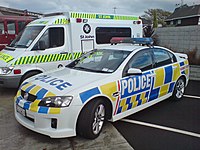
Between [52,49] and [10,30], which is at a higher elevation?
[10,30]

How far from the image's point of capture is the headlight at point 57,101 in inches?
115

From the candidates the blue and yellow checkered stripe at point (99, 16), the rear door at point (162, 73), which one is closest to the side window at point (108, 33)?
the blue and yellow checkered stripe at point (99, 16)

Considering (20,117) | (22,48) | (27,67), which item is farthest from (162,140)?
(22,48)

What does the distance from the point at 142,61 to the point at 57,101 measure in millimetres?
1973

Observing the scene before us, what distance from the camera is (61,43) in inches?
241

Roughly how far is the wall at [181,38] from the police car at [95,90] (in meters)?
4.95

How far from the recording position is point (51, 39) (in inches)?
233

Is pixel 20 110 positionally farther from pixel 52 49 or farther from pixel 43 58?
pixel 52 49

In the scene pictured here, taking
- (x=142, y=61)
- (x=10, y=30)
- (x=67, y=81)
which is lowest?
(x=67, y=81)

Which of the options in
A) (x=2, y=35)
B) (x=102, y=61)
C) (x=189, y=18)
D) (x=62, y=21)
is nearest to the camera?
(x=102, y=61)

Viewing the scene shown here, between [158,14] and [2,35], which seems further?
[158,14]

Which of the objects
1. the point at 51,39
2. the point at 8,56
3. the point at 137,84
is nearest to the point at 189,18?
the point at 51,39

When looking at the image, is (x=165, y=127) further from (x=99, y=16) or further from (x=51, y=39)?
(x=99, y=16)

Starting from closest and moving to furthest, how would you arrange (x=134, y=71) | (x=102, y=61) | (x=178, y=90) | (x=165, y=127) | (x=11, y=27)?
(x=134, y=71) → (x=165, y=127) → (x=102, y=61) → (x=178, y=90) → (x=11, y=27)
